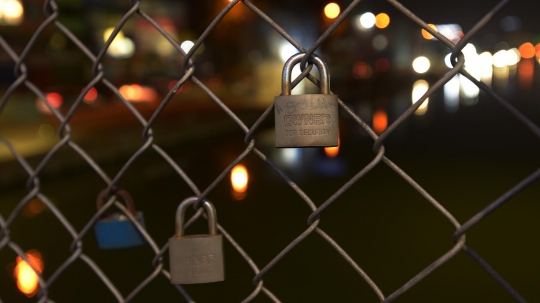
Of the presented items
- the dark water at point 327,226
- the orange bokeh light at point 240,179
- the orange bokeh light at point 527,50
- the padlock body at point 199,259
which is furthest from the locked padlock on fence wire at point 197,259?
the orange bokeh light at point 527,50

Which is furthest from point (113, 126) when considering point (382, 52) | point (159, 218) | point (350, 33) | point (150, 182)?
Result: point (382, 52)

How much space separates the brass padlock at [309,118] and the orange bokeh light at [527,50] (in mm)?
96854

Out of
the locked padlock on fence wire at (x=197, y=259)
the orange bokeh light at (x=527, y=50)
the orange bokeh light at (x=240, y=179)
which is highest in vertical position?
the orange bokeh light at (x=527, y=50)

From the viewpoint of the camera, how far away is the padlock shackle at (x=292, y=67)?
0.81m

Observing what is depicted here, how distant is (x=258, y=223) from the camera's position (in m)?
4.58

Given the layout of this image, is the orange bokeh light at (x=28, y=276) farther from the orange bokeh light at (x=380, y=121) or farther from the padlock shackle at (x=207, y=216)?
the orange bokeh light at (x=380, y=121)

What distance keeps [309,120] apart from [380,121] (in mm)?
12707

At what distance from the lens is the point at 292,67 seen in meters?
0.83

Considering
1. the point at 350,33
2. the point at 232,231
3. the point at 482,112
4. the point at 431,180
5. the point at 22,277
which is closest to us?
the point at 22,277

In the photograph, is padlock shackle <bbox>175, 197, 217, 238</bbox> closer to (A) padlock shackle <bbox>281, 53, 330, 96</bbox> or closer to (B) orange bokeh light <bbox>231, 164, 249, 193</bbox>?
(A) padlock shackle <bbox>281, 53, 330, 96</bbox>

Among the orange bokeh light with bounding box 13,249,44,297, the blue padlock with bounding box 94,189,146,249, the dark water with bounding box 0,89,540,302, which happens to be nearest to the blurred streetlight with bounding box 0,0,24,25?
the dark water with bounding box 0,89,540,302

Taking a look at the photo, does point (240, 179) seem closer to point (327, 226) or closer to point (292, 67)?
point (327, 226)

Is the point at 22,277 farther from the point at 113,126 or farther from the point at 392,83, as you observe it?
the point at 392,83

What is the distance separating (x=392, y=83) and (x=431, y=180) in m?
24.6
